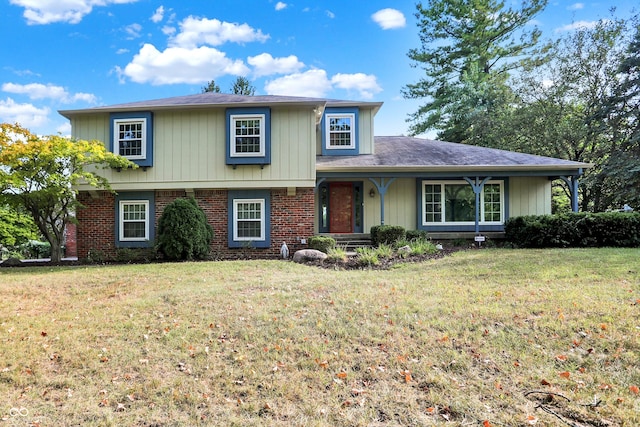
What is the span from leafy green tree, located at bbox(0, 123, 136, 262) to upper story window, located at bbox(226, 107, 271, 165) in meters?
3.15

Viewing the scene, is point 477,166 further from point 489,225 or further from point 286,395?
point 286,395

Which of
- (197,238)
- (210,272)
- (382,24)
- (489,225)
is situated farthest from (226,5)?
(489,225)

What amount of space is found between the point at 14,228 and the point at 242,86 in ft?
65.6

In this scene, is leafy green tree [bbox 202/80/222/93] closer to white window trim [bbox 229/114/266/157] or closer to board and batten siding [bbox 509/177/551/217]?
white window trim [bbox 229/114/266/157]

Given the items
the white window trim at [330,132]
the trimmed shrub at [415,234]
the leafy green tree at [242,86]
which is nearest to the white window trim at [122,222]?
the white window trim at [330,132]

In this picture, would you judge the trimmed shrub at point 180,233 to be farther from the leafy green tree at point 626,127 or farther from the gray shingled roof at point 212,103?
the leafy green tree at point 626,127

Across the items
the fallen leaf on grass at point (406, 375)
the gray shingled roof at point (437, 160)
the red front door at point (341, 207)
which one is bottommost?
the fallen leaf on grass at point (406, 375)

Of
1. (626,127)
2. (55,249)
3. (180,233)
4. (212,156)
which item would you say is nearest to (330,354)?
(180,233)

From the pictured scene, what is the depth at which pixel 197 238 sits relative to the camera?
1080 centimetres

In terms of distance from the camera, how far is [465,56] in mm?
22547

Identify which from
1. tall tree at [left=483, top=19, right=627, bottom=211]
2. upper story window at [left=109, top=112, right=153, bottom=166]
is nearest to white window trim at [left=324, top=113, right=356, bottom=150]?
upper story window at [left=109, top=112, right=153, bottom=166]

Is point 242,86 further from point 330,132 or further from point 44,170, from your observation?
point 44,170

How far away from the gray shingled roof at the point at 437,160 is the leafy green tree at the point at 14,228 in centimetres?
1304

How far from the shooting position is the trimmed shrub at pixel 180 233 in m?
10.5
